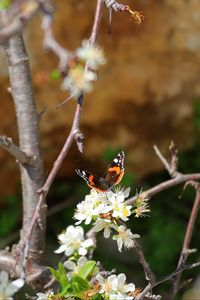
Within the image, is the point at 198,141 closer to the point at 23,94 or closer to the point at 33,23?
the point at 33,23

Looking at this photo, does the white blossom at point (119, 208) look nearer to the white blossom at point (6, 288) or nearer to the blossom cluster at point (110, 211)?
the blossom cluster at point (110, 211)

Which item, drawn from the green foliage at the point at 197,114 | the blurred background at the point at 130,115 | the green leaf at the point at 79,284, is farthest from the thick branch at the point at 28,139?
the green foliage at the point at 197,114

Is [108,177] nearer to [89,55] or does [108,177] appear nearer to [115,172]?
[115,172]

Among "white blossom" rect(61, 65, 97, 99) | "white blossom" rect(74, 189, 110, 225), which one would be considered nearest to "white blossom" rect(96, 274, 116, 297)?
"white blossom" rect(74, 189, 110, 225)

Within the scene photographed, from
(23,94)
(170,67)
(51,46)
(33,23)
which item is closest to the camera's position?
(51,46)

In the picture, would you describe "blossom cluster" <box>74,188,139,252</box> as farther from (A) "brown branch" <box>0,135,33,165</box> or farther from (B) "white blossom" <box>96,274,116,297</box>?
(A) "brown branch" <box>0,135,33,165</box>

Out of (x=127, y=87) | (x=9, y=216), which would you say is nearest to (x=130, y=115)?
(x=127, y=87)

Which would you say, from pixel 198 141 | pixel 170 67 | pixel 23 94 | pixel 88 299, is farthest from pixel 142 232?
pixel 88 299
